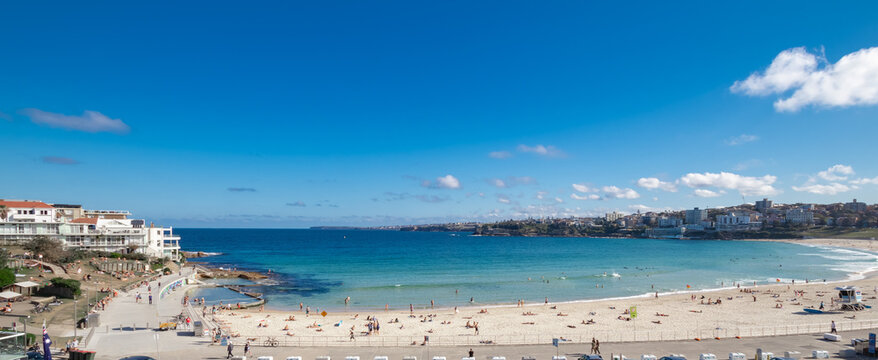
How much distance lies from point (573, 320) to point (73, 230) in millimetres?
67296

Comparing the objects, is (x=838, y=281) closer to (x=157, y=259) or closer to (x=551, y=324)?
(x=551, y=324)

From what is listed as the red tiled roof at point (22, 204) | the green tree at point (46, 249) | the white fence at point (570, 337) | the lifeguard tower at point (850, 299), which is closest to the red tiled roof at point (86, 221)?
the red tiled roof at point (22, 204)

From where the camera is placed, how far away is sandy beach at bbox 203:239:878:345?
91.4ft

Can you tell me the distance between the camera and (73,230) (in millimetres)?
62062

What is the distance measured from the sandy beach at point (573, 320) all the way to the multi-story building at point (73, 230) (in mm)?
40203

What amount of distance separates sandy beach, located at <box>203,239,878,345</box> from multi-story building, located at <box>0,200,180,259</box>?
40203mm

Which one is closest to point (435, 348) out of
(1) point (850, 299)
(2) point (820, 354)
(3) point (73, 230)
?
(2) point (820, 354)

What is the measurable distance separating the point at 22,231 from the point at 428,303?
2203 inches

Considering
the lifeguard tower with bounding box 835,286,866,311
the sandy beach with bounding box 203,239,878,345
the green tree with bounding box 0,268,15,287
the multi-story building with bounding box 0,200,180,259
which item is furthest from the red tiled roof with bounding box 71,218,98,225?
the lifeguard tower with bounding box 835,286,866,311

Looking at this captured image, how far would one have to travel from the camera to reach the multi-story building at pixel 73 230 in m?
58.4

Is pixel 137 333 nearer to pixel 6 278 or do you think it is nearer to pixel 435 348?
pixel 435 348

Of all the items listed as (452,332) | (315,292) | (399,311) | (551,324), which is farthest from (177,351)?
(315,292)

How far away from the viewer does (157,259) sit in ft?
216

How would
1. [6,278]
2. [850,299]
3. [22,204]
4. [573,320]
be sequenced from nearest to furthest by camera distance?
[6,278], [573,320], [850,299], [22,204]
